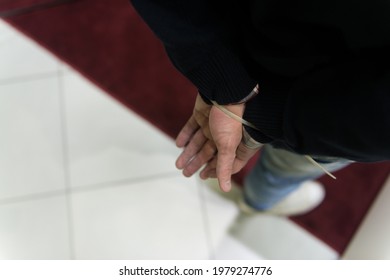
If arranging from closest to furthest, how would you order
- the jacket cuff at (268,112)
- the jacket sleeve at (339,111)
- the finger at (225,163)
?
the jacket sleeve at (339,111), the jacket cuff at (268,112), the finger at (225,163)

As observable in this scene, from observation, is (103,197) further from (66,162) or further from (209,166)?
(209,166)

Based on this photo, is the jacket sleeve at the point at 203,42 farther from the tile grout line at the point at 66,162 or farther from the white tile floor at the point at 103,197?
the tile grout line at the point at 66,162

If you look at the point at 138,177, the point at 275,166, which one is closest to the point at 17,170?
the point at 138,177

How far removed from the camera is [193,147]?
0.69 meters

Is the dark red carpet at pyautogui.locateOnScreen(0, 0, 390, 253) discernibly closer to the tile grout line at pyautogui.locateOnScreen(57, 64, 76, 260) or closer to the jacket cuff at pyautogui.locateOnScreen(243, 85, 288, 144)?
the tile grout line at pyautogui.locateOnScreen(57, 64, 76, 260)

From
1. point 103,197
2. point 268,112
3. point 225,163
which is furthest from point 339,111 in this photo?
point 103,197

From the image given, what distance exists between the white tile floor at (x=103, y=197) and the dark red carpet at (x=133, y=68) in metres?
0.06

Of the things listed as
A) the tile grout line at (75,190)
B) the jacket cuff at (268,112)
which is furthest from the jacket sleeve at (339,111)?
the tile grout line at (75,190)

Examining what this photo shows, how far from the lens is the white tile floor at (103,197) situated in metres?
1.03

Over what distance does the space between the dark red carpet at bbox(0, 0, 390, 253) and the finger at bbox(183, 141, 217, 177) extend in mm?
399

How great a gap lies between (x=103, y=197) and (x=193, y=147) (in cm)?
50

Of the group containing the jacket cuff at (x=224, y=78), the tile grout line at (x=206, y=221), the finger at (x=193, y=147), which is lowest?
the tile grout line at (x=206, y=221)

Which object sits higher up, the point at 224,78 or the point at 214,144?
the point at 224,78

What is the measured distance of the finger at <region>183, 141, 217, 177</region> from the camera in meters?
0.66
